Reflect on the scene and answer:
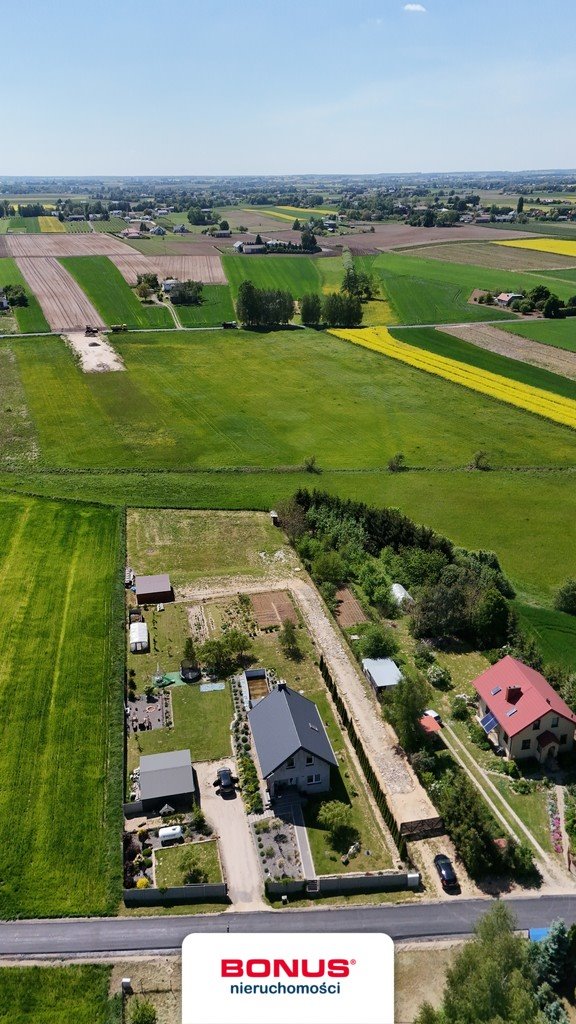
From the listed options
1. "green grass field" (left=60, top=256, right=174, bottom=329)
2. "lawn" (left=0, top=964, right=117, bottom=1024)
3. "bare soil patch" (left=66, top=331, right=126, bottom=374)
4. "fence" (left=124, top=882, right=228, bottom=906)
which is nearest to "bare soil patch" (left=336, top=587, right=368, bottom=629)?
"fence" (left=124, top=882, right=228, bottom=906)

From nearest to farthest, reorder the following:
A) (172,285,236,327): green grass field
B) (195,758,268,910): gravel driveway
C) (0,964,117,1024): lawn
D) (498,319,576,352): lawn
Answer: (0,964,117,1024): lawn, (195,758,268,910): gravel driveway, (498,319,576,352): lawn, (172,285,236,327): green grass field

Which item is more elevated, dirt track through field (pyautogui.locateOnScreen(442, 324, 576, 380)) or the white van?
dirt track through field (pyautogui.locateOnScreen(442, 324, 576, 380))

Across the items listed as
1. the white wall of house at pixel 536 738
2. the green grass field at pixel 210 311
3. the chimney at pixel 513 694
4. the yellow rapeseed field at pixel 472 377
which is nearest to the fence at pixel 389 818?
the white wall of house at pixel 536 738

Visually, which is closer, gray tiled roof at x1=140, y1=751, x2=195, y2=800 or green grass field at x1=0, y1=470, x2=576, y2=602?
gray tiled roof at x1=140, y1=751, x2=195, y2=800

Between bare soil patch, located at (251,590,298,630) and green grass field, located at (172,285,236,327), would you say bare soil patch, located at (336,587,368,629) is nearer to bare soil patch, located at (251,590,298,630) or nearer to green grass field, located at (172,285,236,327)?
bare soil patch, located at (251,590,298,630)

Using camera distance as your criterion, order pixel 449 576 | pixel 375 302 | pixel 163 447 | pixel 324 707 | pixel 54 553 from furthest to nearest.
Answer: pixel 375 302, pixel 163 447, pixel 54 553, pixel 449 576, pixel 324 707

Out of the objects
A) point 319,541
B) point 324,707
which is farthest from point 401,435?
point 324,707

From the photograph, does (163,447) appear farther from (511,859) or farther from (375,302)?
(375,302)
